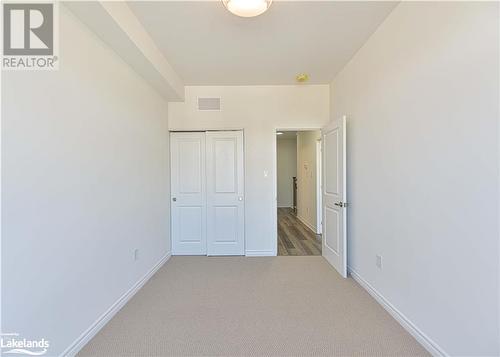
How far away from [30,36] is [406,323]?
134 inches

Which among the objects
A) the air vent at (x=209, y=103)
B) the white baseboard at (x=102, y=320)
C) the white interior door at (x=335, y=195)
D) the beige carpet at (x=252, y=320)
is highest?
the air vent at (x=209, y=103)

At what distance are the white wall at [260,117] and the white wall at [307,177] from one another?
4.37 feet

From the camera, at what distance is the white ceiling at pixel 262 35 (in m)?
2.11

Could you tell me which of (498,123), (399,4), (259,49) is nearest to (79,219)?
(259,49)

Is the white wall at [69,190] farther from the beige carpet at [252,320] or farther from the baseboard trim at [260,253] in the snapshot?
the baseboard trim at [260,253]

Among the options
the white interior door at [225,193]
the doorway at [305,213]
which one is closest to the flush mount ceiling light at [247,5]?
the white interior door at [225,193]

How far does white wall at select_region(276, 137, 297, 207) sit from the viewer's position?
9.28m

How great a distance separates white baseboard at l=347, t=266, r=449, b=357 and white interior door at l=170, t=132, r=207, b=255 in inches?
96.5

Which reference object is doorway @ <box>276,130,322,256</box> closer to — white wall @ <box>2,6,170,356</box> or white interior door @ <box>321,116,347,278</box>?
white interior door @ <box>321,116,347,278</box>

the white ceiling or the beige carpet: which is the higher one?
the white ceiling

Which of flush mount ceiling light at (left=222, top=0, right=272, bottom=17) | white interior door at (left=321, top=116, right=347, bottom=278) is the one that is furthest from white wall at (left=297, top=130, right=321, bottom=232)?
flush mount ceiling light at (left=222, top=0, right=272, bottom=17)

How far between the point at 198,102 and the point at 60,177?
2.62m

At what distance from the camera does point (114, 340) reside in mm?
1928
